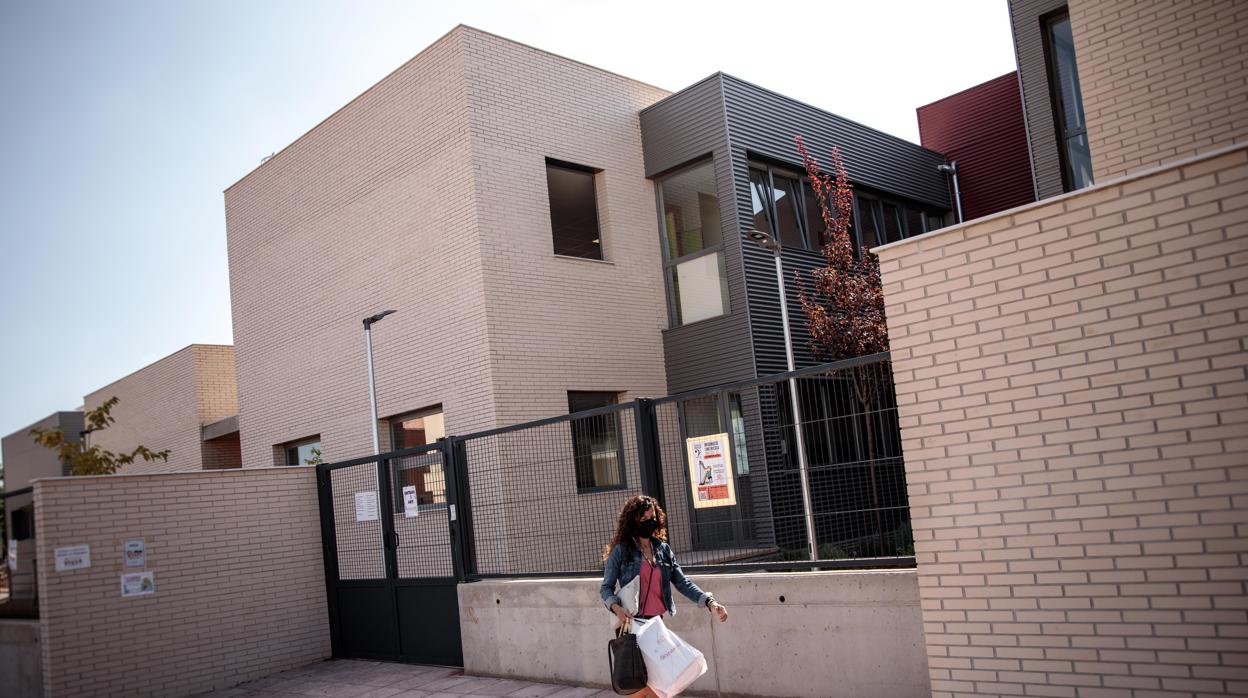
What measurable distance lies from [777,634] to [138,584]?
7.72 metres

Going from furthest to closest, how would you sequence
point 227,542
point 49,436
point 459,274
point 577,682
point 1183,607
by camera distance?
point 49,436
point 459,274
point 227,542
point 577,682
point 1183,607

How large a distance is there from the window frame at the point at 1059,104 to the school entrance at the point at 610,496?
663 cm

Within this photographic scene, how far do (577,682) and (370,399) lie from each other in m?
7.45

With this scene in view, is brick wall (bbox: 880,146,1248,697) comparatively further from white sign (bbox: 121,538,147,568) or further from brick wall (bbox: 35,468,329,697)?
white sign (bbox: 121,538,147,568)

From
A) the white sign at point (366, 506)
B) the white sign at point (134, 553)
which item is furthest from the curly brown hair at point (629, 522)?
the white sign at point (134, 553)

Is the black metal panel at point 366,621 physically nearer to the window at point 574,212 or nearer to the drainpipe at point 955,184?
the window at point 574,212

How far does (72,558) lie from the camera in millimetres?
10805

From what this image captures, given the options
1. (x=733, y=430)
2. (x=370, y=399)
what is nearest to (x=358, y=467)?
(x=370, y=399)

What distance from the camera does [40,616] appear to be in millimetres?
10875

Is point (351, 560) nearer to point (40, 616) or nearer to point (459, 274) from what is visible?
point (40, 616)

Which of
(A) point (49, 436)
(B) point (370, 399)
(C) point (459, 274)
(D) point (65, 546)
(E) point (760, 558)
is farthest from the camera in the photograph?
(A) point (49, 436)

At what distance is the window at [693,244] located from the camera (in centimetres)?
1536

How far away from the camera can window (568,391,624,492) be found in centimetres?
902

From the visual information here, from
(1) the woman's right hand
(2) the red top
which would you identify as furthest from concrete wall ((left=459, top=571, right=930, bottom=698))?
(1) the woman's right hand
